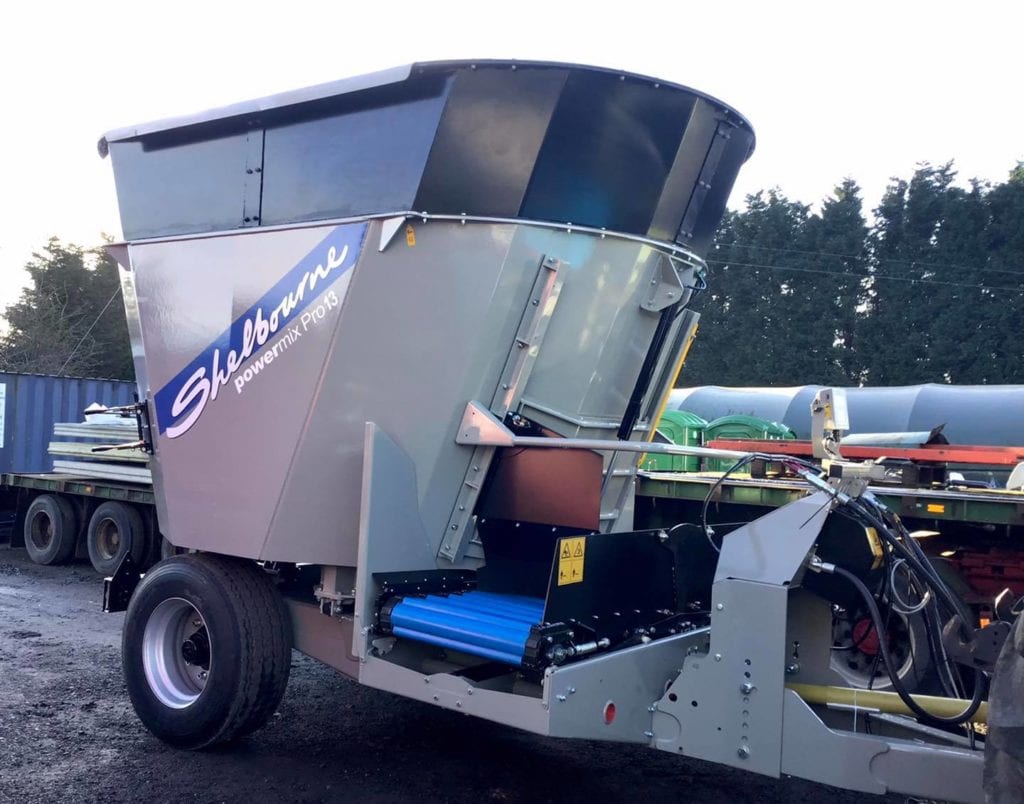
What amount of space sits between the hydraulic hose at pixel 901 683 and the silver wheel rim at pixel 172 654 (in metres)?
3.22

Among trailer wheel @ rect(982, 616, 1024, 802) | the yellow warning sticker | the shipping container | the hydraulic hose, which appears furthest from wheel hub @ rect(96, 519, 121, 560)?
trailer wheel @ rect(982, 616, 1024, 802)

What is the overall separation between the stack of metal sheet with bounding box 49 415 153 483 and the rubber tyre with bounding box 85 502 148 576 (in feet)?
1.39

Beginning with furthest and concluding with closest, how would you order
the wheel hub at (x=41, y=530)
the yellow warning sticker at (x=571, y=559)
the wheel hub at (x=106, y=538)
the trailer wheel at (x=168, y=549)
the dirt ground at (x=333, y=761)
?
the wheel hub at (x=41, y=530)
the wheel hub at (x=106, y=538)
the trailer wheel at (x=168, y=549)
the dirt ground at (x=333, y=761)
the yellow warning sticker at (x=571, y=559)

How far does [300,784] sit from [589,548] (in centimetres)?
186

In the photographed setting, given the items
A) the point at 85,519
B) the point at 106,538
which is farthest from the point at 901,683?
the point at 85,519

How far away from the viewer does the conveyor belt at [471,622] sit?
3893 millimetres

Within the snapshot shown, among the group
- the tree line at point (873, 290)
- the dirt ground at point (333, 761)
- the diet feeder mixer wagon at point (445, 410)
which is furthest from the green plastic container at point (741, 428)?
the tree line at point (873, 290)

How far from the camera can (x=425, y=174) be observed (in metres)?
4.26

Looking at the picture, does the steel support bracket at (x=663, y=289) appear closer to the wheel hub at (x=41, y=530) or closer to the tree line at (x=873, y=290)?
the wheel hub at (x=41, y=530)

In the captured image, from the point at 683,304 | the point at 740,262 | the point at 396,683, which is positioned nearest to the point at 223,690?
the point at 396,683

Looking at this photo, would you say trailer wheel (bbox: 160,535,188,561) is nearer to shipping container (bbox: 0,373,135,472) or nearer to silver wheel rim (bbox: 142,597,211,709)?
silver wheel rim (bbox: 142,597,211,709)

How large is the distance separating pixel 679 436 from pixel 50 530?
8.41 metres

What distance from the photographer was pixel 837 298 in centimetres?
3294

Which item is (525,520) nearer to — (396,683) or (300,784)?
(396,683)
